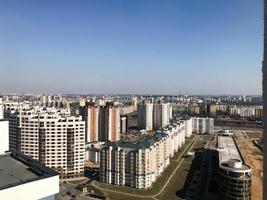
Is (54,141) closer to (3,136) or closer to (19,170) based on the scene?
(3,136)

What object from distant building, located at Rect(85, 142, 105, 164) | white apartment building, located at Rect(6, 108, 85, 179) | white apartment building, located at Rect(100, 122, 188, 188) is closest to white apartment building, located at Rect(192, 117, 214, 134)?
distant building, located at Rect(85, 142, 105, 164)

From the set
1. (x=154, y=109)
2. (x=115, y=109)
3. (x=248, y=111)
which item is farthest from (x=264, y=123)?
(x=248, y=111)

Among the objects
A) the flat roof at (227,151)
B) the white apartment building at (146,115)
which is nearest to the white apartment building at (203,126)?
the white apartment building at (146,115)

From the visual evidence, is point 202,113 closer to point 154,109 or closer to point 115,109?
point 154,109

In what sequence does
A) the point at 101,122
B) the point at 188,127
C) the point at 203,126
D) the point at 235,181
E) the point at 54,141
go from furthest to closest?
the point at 203,126
the point at 188,127
the point at 101,122
the point at 54,141
the point at 235,181

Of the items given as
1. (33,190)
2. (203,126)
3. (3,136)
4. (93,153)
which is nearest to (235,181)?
(93,153)

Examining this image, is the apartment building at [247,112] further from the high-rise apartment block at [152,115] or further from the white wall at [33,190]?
the white wall at [33,190]
